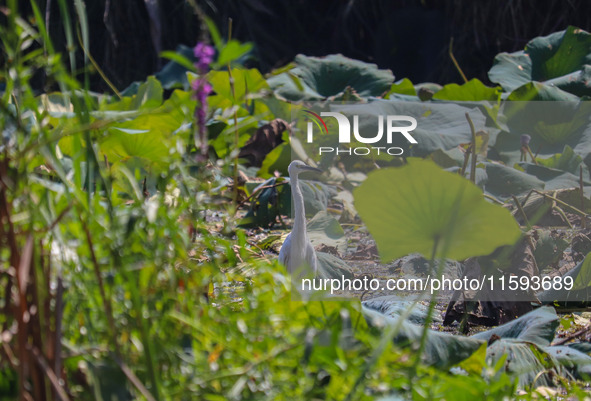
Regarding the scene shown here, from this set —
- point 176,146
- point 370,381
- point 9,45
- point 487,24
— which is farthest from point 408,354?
point 487,24

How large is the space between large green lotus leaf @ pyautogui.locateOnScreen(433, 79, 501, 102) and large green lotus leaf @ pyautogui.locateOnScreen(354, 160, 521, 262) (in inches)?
69.7

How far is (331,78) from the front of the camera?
3.43 m

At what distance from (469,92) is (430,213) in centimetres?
193

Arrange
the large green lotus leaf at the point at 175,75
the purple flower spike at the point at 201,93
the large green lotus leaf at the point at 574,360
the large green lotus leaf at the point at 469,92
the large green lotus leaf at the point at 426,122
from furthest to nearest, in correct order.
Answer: the large green lotus leaf at the point at 175,75 < the large green lotus leaf at the point at 469,92 < the large green lotus leaf at the point at 426,122 < the large green lotus leaf at the point at 574,360 < the purple flower spike at the point at 201,93

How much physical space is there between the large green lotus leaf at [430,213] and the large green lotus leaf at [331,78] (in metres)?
2.16

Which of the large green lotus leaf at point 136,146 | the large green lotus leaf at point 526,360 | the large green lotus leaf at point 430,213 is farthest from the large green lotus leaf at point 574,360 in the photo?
the large green lotus leaf at point 136,146

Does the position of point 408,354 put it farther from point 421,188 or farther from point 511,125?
point 511,125

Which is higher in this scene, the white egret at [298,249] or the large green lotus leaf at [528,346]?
the large green lotus leaf at [528,346]

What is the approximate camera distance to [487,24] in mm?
4492

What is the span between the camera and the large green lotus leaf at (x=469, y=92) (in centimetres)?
289

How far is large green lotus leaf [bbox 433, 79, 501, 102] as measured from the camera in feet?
9.48

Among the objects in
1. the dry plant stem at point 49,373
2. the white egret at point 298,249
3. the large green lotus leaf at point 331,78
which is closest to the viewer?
the dry plant stem at point 49,373

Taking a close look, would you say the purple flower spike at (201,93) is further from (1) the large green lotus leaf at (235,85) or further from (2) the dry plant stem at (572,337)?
(1) the large green lotus leaf at (235,85)

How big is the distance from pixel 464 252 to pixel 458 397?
333 millimetres
